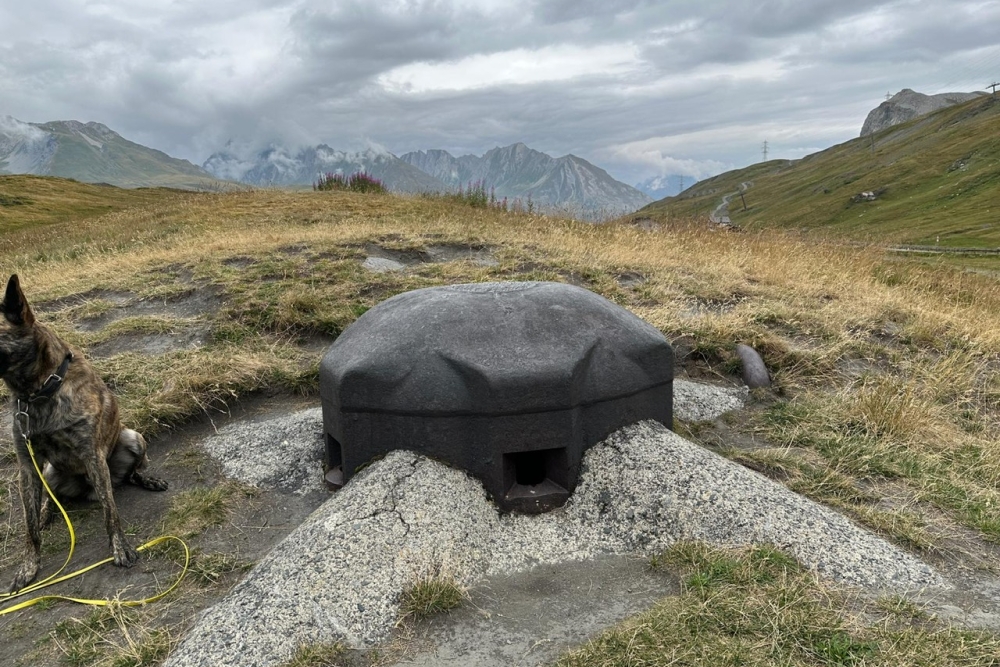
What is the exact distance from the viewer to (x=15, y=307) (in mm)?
3514

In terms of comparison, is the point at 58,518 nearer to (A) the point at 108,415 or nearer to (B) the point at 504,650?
(A) the point at 108,415

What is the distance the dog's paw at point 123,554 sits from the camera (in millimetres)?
4016

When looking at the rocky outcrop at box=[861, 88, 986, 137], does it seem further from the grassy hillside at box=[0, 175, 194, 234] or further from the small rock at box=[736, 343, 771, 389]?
the small rock at box=[736, 343, 771, 389]

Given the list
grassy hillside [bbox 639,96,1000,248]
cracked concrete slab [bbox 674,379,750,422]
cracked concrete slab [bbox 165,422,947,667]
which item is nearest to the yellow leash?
cracked concrete slab [bbox 165,422,947,667]

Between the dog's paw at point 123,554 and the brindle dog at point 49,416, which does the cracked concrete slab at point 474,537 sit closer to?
the dog's paw at point 123,554

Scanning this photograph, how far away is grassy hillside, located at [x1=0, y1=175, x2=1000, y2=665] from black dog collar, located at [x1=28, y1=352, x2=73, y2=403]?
1.18 meters

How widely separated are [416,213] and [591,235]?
16.1 feet

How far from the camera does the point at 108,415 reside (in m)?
4.38

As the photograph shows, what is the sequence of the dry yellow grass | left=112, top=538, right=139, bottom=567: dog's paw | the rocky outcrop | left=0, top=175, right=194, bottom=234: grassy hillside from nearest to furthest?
1. left=112, top=538, right=139, bottom=567: dog's paw
2. the dry yellow grass
3. left=0, top=175, right=194, bottom=234: grassy hillside
4. the rocky outcrop

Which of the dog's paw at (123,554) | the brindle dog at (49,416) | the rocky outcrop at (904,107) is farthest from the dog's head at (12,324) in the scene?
the rocky outcrop at (904,107)

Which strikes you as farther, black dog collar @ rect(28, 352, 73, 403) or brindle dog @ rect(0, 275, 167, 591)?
black dog collar @ rect(28, 352, 73, 403)

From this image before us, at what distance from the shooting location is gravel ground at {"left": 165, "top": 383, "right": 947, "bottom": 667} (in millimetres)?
3287

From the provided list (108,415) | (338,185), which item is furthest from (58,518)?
(338,185)

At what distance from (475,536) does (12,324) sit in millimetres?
2980
